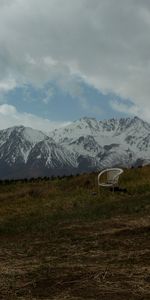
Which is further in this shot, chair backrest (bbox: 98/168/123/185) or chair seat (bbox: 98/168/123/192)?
chair backrest (bbox: 98/168/123/185)

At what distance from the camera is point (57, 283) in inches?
397

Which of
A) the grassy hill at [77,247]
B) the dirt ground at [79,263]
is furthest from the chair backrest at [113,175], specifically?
the dirt ground at [79,263]

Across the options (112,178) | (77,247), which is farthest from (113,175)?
(77,247)

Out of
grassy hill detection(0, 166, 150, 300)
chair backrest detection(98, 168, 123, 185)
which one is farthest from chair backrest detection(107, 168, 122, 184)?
grassy hill detection(0, 166, 150, 300)

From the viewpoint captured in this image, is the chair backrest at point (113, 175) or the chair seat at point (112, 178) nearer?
the chair seat at point (112, 178)

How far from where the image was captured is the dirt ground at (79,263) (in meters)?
9.39

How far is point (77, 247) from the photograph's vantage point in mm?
14055

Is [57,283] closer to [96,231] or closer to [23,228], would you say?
[96,231]

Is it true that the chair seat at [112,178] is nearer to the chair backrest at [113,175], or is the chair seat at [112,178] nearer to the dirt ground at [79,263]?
the chair backrest at [113,175]

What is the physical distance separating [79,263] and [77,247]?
2212mm

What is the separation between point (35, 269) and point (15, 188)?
25712 mm

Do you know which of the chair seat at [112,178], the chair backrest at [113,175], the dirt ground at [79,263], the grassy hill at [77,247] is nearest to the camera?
the dirt ground at [79,263]

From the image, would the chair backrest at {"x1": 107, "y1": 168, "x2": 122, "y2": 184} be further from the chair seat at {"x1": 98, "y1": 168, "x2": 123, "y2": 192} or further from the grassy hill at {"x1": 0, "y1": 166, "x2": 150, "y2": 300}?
the grassy hill at {"x1": 0, "y1": 166, "x2": 150, "y2": 300}

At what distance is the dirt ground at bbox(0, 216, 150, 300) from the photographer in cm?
939
